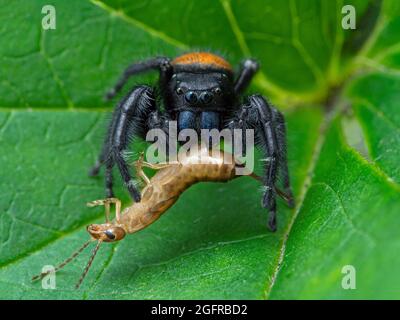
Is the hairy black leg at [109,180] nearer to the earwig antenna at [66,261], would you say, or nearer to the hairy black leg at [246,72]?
the earwig antenna at [66,261]

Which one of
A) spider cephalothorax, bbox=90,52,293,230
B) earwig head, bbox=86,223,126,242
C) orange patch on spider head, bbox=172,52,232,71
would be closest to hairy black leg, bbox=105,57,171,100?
spider cephalothorax, bbox=90,52,293,230

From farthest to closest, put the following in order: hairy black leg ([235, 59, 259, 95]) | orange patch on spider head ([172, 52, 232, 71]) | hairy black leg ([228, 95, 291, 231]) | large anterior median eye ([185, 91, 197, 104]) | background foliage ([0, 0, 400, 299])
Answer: hairy black leg ([235, 59, 259, 95]), orange patch on spider head ([172, 52, 232, 71]), large anterior median eye ([185, 91, 197, 104]), hairy black leg ([228, 95, 291, 231]), background foliage ([0, 0, 400, 299])

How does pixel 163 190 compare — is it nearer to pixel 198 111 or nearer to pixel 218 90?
pixel 198 111

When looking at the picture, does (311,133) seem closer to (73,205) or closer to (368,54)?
(368,54)

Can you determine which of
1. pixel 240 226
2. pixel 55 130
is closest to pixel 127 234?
pixel 240 226

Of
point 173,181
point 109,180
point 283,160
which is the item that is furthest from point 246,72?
point 109,180

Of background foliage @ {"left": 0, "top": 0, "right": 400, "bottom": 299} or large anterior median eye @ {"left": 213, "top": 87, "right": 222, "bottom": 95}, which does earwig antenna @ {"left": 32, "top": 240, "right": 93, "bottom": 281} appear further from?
large anterior median eye @ {"left": 213, "top": 87, "right": 222, "bottom": 95}

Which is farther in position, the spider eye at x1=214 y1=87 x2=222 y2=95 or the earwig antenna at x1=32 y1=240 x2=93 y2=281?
the spider eye at x1=214 y1=87 x2=222 y2=95
